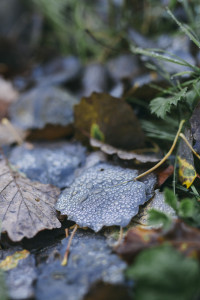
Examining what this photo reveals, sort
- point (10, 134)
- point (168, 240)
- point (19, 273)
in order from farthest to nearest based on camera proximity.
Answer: point (10, 134) < point (19, 273) < point (168, 240)

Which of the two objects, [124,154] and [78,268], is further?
[124,154]

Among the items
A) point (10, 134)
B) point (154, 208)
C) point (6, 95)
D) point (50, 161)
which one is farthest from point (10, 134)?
point (154, 208)

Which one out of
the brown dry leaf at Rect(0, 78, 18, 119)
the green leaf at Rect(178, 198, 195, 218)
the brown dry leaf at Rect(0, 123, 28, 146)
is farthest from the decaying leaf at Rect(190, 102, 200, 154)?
the brown dry leaf at Rect(0, 78, 18, 119)

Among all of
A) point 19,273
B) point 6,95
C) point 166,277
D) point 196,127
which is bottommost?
point 19,273

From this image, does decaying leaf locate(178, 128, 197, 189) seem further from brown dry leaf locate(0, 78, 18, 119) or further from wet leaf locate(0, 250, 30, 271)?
brown dry leaf locate(0, 78, 18, 119)

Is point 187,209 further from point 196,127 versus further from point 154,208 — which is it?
point 196,127

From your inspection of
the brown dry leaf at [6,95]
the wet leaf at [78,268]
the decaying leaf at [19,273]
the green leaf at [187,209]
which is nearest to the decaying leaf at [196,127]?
the green leaf at [187,209]
